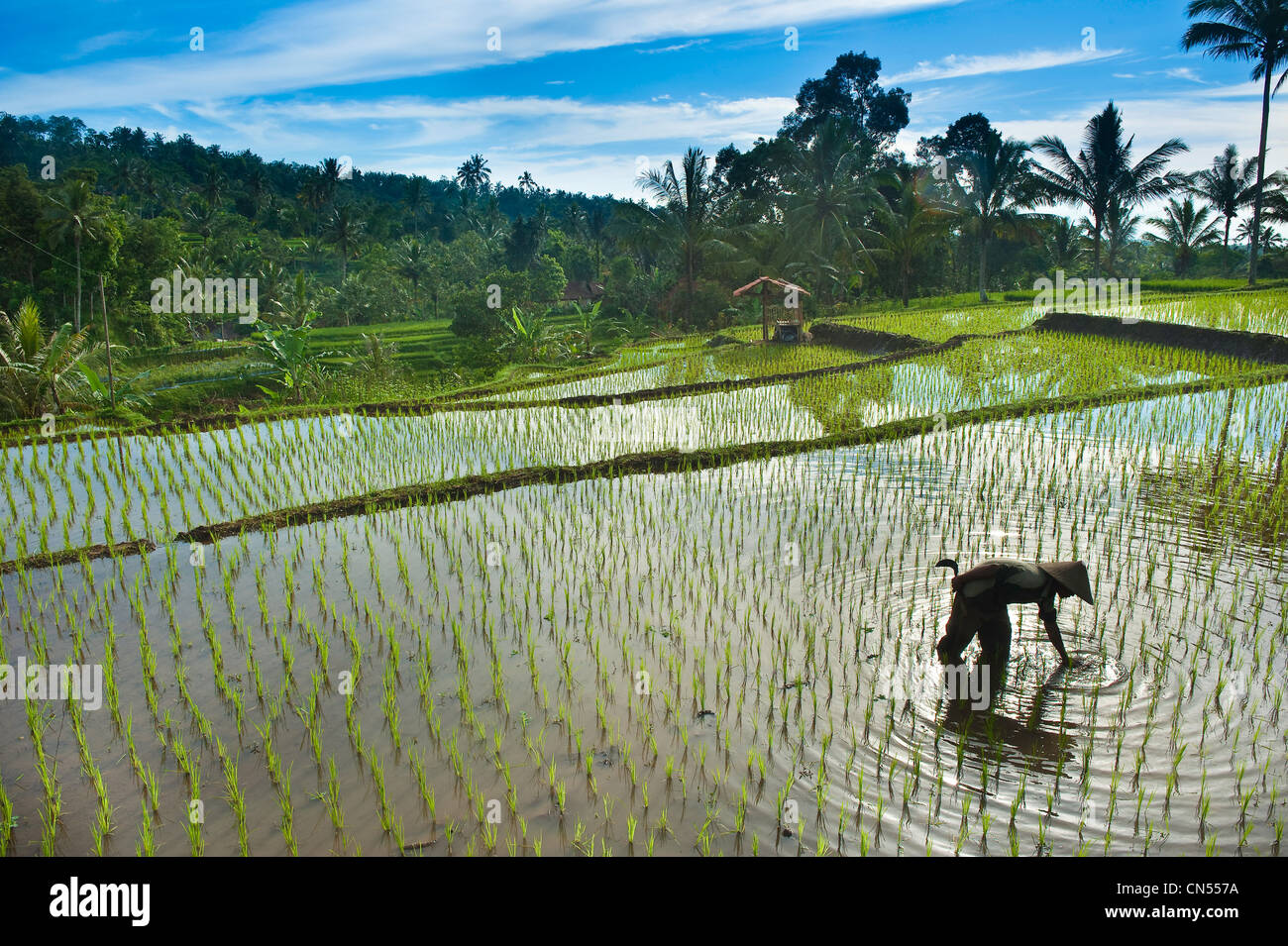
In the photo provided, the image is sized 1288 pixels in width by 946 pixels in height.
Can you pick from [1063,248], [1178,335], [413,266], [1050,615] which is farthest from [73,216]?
[1063,248]

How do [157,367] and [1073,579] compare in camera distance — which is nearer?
[1073,579]

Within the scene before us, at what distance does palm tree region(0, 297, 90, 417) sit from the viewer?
9758 millimetres

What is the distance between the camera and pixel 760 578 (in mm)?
4602

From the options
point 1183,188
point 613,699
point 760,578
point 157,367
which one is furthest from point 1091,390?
point 157,367

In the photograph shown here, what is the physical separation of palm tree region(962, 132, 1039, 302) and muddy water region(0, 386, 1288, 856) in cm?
1802

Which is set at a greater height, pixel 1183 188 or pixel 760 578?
pixel 1183 188

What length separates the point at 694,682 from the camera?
3.42 metres

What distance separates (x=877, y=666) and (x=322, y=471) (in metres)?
5.30

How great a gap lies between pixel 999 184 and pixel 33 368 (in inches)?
834

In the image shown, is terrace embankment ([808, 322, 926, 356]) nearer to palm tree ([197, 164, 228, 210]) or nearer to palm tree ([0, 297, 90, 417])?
palm tree ([0, 297, 90, 417])

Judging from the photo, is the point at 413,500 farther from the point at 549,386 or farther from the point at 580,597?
the point at 549,386

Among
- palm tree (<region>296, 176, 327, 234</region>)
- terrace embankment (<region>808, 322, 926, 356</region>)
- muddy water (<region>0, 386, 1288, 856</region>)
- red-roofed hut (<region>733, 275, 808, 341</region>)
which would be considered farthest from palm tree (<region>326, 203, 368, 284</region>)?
muddy water (<region>0, 386, 1288, 856</region>)

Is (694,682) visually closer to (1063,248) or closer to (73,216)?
(73,216)

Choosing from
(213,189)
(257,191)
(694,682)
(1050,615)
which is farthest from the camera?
(257,191)
